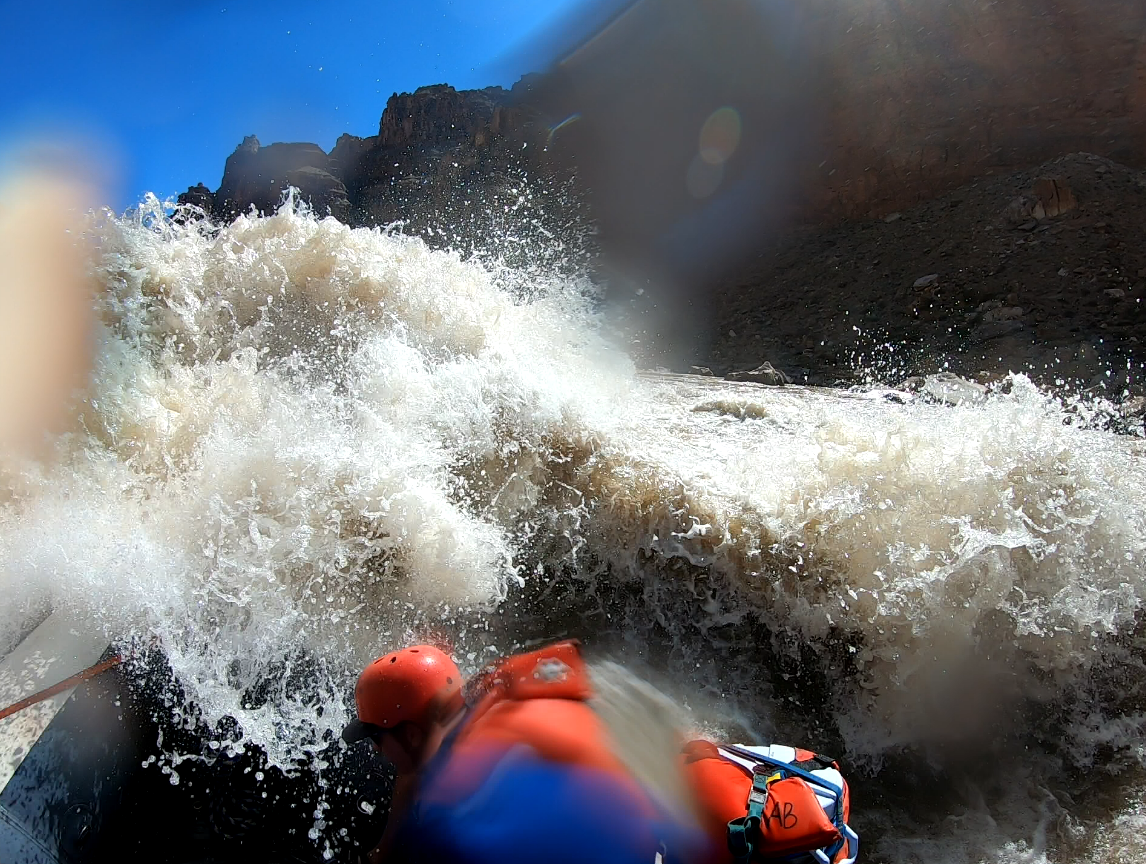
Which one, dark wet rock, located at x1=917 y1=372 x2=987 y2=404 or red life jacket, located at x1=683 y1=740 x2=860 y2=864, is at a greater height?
dark wet rock, located at x1=917 y1=372 x2=987 y2=404

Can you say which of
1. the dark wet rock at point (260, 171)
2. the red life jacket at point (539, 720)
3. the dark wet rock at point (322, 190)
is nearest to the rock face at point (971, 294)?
the red life jacket at point (539, 720)

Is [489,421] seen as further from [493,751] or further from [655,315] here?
[655,315]

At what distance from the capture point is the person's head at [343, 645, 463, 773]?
56.4 inches

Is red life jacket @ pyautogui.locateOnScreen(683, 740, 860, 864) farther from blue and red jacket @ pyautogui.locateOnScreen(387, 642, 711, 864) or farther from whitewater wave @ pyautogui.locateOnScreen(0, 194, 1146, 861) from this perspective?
whitewater wave @ pyautogui.locateOnScreen(0, 194, 1146, 861)

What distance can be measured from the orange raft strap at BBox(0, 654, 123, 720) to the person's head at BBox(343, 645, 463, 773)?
129 centimetres

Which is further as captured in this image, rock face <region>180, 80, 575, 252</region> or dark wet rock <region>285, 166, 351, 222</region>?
dark wet rock <region>285, 166, 351, 222</region>

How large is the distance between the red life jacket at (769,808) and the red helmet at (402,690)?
53 cm

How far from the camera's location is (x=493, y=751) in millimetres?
1226

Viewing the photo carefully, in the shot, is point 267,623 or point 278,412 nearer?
point 267,623

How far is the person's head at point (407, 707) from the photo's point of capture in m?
1.43

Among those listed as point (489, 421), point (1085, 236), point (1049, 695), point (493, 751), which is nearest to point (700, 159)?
point (1085, 236)

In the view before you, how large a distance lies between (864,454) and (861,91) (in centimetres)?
1262

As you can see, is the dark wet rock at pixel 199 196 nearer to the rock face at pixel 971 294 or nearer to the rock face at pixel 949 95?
the rock face at pixel 949 95

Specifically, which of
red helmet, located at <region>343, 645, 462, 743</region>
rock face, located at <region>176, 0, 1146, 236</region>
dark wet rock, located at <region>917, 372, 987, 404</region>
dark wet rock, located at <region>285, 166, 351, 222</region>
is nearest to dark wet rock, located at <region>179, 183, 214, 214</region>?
dark wet rock, located at <region>285, 166, 351, 222</region>
